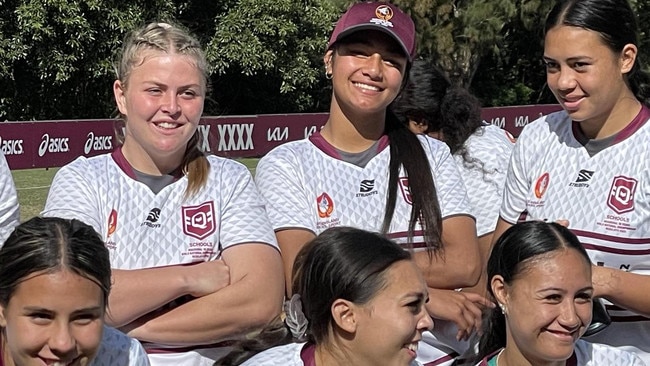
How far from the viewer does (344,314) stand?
3016mm

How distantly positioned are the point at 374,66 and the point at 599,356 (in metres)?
1.26

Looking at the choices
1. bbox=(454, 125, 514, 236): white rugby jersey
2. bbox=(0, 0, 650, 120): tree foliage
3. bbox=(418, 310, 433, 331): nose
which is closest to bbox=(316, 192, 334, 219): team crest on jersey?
bbox=(418, 310, 433, 331): nose

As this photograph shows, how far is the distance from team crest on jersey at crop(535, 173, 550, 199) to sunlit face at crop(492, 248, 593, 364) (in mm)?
386

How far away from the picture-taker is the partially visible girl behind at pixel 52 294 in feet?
8.45

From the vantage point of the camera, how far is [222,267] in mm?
3299

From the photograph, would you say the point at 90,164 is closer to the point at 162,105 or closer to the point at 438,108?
the point at 162,105

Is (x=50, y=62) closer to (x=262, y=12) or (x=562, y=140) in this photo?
(x=262, y=12)

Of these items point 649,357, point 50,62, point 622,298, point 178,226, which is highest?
point 178,226

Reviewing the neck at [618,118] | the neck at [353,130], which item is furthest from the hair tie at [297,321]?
the neck at [618,118]

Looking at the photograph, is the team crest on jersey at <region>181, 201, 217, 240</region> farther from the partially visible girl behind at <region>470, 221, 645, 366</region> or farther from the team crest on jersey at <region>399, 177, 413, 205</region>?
the partially visible girl behind at <region>470, 221, 645, 366</region>

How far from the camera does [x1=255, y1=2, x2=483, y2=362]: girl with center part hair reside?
140 inches

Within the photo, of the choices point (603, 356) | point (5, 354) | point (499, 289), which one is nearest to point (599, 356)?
point (603, 356)

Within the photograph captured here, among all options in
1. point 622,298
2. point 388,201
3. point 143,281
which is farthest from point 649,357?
point 143,281

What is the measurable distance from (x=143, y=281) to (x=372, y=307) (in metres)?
0.72
